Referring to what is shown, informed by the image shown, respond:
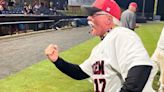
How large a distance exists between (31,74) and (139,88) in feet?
28.2

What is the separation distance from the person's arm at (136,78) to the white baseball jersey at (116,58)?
45 mm

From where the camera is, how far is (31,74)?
1095 centimetres

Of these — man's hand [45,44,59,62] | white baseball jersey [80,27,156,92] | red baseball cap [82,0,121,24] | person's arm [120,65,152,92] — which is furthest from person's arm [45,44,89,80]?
person's arm [120,65,152,92]

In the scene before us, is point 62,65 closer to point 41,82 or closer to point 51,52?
point 51,52

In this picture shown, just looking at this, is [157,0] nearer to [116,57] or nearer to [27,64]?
[27,64]

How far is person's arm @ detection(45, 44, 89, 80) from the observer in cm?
335

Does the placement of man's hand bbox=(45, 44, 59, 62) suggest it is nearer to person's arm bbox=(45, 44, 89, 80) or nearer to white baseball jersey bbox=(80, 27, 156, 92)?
person's arm bbox=(45, 44, 89, 80)

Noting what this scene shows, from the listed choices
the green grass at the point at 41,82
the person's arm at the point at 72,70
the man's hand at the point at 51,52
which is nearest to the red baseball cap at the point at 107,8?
the man's hand at the point at 51,52

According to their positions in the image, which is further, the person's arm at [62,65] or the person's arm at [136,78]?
the person's arm at [62,65]

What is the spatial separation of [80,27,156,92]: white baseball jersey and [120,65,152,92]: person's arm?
4cm

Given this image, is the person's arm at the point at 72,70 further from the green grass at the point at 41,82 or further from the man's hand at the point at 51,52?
the green grass at the point at 41,82

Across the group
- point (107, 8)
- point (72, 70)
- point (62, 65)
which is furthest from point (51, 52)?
point (107, 8)

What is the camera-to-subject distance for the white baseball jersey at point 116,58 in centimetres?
271

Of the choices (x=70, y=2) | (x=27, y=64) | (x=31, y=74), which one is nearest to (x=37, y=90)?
(x=31, y=74)
